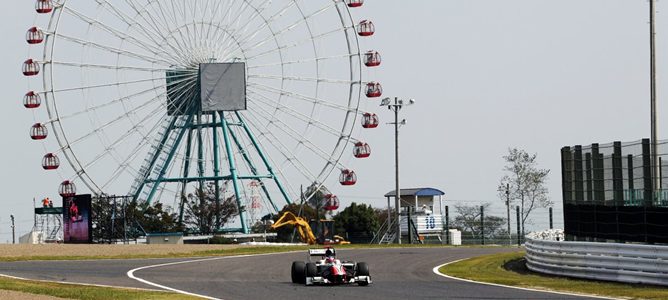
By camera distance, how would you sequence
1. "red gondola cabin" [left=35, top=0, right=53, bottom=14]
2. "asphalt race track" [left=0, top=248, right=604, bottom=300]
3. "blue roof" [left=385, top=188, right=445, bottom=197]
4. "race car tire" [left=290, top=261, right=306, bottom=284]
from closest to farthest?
"asphalt race track" [left=0, top=248, right=604, bottom=300], "race car tire" [left=290, top=261, right=306, bottom=284], "red gondola cabin" [left=35, top=0, right=53, bottom=14], "blue roof" [left=385, top=188, right=445, bottom=197]

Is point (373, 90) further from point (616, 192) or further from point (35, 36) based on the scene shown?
point (616, 192)

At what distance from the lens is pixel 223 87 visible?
269ft

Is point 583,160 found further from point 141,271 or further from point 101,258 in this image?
point 101,258

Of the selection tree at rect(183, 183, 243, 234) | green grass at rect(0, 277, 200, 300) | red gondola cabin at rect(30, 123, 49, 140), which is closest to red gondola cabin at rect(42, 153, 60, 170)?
red gondola cabin at rect(30, 123, 49, 140)

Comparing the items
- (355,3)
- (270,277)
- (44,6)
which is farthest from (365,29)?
(270,277)

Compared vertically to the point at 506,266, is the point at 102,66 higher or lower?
higher

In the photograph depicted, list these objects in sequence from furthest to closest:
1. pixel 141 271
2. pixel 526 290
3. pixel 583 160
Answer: pixel 141 271
pixel 583 160
pixel 526 290

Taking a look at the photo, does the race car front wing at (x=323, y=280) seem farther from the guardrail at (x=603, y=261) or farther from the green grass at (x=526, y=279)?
the guardrail at (x=603, y=261)

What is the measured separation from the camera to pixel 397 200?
235ft

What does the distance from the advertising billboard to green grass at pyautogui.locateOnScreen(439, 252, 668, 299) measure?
3431 centimetres

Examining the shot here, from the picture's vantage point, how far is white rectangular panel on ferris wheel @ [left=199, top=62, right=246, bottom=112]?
81.0 meters

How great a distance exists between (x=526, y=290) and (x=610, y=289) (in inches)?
63.2

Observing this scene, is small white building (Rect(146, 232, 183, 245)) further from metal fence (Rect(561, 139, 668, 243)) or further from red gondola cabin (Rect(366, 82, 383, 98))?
metal fence (Rect(561, 139, 668, 243))

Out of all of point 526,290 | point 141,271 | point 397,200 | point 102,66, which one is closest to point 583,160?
point 526,290
